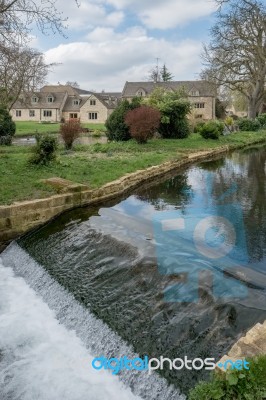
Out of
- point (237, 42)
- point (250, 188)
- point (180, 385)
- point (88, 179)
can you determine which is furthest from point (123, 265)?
point (237, 42)

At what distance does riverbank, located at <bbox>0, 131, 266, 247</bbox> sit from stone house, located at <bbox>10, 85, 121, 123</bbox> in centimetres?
3713

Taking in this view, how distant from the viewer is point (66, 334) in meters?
5.03

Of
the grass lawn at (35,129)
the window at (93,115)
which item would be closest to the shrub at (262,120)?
the grass lawn at (35,129)

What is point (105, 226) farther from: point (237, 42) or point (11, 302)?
point (237, 42)

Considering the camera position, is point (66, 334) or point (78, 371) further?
point (66, 334)

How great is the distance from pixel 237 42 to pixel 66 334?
3319 centimetres

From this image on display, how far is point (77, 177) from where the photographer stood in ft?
35.1

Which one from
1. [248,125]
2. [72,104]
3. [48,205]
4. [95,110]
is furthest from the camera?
[72,104]

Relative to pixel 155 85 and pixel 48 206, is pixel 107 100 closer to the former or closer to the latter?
pixel 155 85

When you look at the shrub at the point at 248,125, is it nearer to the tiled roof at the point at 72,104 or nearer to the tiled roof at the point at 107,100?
the tiled roof at the point at 107,100

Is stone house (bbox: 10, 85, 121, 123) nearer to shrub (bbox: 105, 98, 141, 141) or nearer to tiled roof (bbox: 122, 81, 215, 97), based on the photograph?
tiled roof (bbox: 122, 81, 215, 97)

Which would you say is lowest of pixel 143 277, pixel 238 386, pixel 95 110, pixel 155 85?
pixel 143 277

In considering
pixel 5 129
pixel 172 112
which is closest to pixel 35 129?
pixel 5 129

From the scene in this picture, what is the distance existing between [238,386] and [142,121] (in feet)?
55.1
